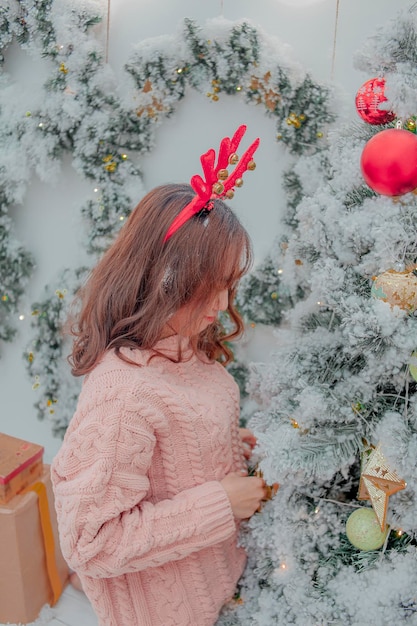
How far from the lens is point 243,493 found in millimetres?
1000

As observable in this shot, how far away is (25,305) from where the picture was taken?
2.03 m

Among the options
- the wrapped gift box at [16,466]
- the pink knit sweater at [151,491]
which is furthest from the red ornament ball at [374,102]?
the wrapped gift box at [16,466]

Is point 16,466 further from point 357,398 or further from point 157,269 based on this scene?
point 357,398

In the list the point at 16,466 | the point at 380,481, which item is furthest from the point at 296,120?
the point at 16,466

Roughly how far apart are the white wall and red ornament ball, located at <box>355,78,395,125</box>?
0.79ft

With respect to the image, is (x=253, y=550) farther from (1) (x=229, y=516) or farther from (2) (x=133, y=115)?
(2) (x=133, y=115)

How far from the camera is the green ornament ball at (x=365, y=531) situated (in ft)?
2.89

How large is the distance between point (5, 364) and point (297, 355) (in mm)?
1461

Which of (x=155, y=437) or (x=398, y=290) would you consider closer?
(x=398, y=290)

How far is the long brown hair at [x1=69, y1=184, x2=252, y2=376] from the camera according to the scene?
0.94 m

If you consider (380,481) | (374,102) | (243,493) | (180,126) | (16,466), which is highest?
(374,102)

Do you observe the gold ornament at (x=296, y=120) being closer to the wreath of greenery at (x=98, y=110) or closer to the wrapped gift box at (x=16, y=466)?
the wreath of greenery at (x=98, y=110)

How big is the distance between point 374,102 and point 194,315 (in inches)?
16.9

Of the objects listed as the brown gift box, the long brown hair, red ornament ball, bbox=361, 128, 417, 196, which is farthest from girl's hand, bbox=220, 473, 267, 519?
the brown gift box
